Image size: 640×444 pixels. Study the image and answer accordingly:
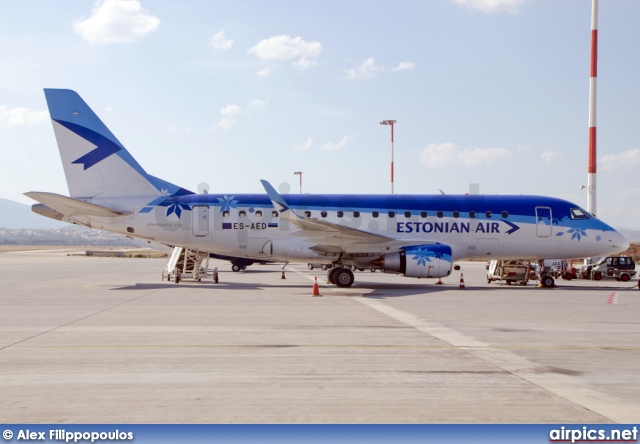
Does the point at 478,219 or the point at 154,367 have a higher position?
the point at 478,219

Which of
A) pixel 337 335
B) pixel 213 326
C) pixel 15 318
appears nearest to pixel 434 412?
pixel 337 335

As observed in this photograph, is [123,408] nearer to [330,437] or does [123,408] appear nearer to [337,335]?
[330,437]

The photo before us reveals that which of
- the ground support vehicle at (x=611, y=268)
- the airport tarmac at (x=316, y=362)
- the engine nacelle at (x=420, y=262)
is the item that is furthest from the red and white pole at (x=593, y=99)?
the airport tarmac at (x=316, y=362)

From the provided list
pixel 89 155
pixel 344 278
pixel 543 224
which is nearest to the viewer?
pixel 344 278

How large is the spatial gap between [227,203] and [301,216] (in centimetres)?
348

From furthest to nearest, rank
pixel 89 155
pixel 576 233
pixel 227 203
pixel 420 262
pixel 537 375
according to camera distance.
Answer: pixel 227 203
pixel 576 233
pixel 89 155
pixel 420 262
pixel 537 375

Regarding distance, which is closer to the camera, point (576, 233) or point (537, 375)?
point (537, 375)

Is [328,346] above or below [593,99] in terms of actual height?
below

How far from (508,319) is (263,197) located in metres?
14.1

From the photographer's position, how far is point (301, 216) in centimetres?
2641

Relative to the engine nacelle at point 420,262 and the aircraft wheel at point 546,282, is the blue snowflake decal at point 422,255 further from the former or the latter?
the aircraft wheel at point 546,282

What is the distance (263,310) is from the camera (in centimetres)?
1762

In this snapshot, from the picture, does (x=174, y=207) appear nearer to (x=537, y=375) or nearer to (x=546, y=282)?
(x=546, y=282)

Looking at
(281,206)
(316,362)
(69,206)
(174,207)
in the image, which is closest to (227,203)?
(174,207)
